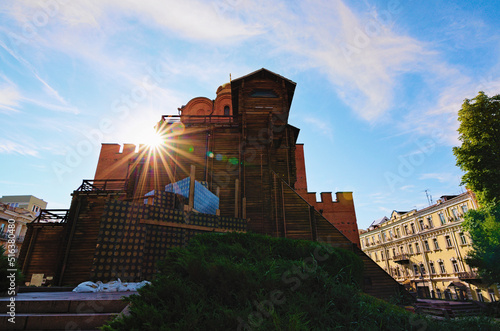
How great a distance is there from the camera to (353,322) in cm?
412

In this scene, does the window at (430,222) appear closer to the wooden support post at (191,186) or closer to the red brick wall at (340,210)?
the red brick wall at (340,210)

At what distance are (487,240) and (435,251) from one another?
1724cm

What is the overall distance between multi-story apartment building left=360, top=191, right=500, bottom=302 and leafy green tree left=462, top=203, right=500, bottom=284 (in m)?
3.84

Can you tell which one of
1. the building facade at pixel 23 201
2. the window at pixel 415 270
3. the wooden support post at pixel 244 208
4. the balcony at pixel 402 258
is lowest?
the window at pixel 415 270

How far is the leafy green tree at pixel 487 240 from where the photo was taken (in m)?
18.9

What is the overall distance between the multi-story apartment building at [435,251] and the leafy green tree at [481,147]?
9768 millimetres

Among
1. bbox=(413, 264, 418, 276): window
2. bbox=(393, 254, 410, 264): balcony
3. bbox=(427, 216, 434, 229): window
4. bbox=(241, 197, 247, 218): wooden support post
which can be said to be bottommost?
bbox=(413, 264, 418, 276): window

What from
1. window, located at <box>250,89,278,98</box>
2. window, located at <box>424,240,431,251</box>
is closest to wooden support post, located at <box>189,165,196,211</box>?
window, located at <box>250,89,278,98</box>

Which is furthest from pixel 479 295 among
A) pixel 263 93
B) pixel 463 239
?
pixel 263 93

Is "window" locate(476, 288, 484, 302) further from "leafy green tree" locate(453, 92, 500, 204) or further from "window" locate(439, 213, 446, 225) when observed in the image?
"leafy green tree" locate(453, 92, 500, 204)

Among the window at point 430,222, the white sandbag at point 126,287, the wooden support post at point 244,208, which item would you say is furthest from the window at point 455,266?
the white sandbag at point 126,287

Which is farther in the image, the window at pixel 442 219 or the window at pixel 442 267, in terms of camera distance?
the window at pixel 442 219

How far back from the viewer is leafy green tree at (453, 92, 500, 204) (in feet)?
55.3

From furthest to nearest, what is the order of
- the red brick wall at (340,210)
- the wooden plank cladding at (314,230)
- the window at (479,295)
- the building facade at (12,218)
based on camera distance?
the building facade at (12,218)
the window at (479,295)
the red brick wall at (340,210)
the wooden plank cladding at (314,230)
